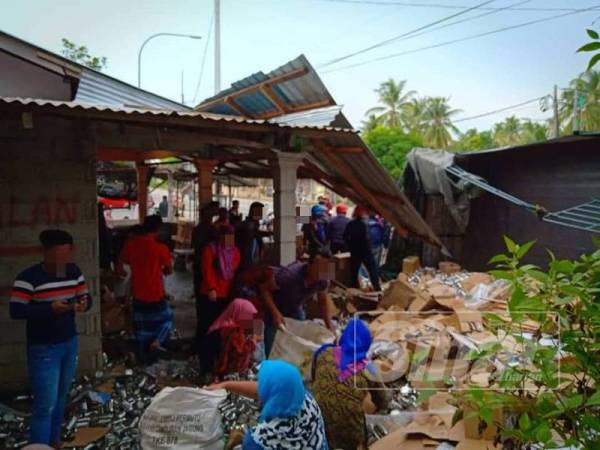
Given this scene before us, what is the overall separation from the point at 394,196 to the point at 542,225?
456 centimetres

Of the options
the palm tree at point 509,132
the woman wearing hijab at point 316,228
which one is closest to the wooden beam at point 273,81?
the woman wearing hijab at point 316,228

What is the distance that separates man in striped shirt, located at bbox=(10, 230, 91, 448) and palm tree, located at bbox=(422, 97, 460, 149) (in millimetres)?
36381

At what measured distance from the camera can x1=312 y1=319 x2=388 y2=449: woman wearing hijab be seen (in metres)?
3.09

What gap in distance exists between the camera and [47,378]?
3.11 m

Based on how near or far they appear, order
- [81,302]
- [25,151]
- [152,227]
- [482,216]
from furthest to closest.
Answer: [482,216] → [152,227] → [25,151] → [81,302]

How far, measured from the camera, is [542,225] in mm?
9672

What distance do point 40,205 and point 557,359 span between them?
4594 mm

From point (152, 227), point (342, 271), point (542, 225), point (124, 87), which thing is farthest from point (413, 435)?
point (542, 225)

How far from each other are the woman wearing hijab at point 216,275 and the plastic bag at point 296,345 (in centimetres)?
A: 94

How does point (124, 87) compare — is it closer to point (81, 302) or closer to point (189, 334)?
point (189, 334)

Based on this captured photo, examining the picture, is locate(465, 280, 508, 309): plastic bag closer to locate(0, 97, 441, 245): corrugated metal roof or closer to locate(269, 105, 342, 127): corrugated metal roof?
locate(0, 97, 441, 245): corrugated metal roof

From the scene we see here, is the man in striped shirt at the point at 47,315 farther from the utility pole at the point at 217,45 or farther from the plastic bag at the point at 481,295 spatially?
the utility pole at the point at 217,45

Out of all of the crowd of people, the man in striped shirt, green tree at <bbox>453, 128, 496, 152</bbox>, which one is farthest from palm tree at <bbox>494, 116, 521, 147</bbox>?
the man in striped shirt

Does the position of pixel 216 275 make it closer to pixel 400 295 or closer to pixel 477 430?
pixel 477 430
